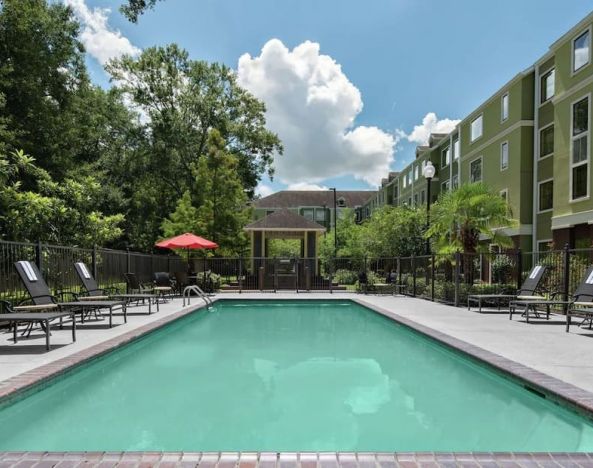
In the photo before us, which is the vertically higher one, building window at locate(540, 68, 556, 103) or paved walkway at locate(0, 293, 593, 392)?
building window at locate(540, 68, 556, 103)

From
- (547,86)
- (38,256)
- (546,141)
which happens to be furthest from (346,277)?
(38,256)

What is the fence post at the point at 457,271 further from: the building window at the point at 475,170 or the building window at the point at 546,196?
A: the building window at the point at 475,170

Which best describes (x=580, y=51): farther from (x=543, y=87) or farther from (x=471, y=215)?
(x=471, y=215)

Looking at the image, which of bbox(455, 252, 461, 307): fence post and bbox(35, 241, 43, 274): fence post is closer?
bbox(35, 241, 43, 274): fence post

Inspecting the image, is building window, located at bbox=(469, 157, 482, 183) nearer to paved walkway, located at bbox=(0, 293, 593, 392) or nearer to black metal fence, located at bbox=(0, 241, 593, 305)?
black metal fence, located at bbox=(0, 241, 593, 305)

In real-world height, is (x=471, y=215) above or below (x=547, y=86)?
below

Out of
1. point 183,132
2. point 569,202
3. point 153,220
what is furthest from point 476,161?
point 153,220

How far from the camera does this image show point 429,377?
624cm

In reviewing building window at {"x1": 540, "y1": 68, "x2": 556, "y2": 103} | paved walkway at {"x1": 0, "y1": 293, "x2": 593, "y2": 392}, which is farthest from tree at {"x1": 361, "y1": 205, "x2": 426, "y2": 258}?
paved walkway at {"x1": 0, "y1": 293, "x2": 593, "y2": 392}

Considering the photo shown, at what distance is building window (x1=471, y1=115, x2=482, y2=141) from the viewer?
2589 centimetres

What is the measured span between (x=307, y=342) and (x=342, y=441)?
493 centimetres

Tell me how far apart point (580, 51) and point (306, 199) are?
50.4 metres

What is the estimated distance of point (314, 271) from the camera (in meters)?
22.0

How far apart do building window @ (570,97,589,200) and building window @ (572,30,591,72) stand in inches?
56.6
